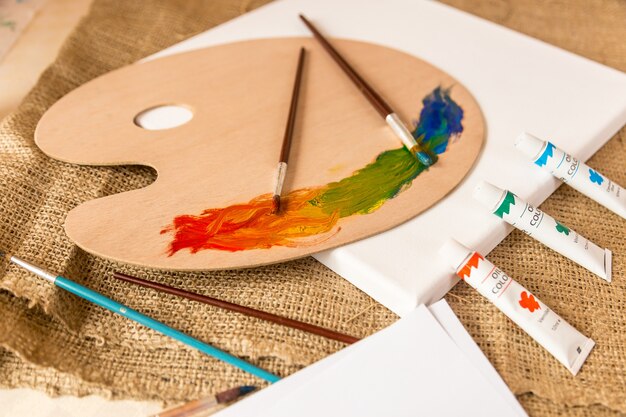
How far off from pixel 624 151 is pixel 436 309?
452 millimetres

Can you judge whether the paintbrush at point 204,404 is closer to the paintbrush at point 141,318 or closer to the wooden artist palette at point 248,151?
the paintbrush at point 141,318

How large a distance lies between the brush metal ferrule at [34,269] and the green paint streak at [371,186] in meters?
0.33

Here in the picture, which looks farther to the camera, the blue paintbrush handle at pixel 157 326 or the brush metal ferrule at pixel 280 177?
the brush metal ferrule at pixel 280 177

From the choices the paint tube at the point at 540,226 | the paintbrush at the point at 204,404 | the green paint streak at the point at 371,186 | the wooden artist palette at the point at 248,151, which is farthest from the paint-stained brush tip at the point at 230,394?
the paint tube at the point at 540,226

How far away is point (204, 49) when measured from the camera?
3.82 ft

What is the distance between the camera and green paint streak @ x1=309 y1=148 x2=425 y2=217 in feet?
2.85

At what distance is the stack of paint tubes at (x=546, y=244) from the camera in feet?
2.49

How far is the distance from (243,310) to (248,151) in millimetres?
254

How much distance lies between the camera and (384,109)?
0.99m

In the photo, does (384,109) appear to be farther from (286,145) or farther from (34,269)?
(34,269)

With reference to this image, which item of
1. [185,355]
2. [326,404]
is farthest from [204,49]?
[326,404]

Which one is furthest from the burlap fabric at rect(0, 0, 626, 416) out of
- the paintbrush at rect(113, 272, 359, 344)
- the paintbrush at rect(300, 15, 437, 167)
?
the paintbrush at rect(300, 15, 437, 167)

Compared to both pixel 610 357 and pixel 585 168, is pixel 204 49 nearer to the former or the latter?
pixel 585 168

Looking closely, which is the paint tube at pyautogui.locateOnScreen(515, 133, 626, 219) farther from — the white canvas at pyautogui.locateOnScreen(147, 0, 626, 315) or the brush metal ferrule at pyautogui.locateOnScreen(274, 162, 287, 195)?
the brush metal ferrule at pyautogui.locateOnScreen(274, 162, 287, 195)
